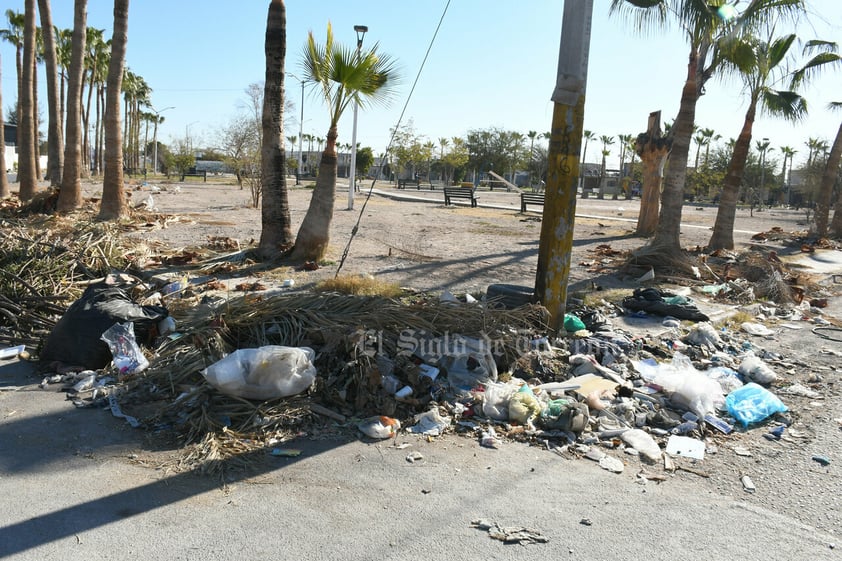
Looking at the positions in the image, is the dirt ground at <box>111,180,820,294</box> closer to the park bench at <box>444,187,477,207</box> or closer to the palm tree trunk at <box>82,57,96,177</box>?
the park bench at <box>444,187,477,207</box>

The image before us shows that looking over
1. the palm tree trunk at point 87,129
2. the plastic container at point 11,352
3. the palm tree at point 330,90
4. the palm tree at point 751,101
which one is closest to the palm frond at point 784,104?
the palm tree at point 751,101

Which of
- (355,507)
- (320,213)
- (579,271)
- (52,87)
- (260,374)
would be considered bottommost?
(355,507)

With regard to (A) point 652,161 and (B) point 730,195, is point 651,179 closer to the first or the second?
(A) point 652,161

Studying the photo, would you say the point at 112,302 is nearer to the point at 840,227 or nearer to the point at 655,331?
the point at 655,331

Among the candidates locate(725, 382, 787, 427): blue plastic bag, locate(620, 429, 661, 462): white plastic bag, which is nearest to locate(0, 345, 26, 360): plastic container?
locate(620, 429, 661, 462): white plastic bag

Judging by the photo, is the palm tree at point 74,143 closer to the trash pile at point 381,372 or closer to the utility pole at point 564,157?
the trash pile at point 381,372

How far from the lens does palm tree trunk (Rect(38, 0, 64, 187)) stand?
695 inches

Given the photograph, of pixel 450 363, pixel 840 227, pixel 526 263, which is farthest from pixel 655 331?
pixel 840 227

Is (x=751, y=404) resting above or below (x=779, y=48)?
below

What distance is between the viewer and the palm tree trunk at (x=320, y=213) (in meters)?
9.55

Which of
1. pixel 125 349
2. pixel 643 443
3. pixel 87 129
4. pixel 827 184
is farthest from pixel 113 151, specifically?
pixel 87 129

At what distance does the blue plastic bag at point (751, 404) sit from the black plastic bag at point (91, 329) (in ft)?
16.6

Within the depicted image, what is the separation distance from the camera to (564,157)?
6.25 metres

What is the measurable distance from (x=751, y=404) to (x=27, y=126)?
20498 millimetres
